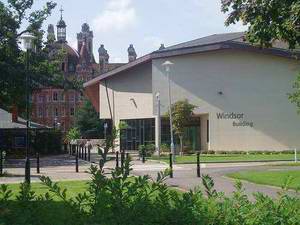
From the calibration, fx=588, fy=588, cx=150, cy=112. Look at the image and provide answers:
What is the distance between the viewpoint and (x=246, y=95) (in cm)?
5228

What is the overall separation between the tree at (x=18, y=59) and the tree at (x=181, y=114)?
11.0 m

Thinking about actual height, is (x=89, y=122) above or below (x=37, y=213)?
above

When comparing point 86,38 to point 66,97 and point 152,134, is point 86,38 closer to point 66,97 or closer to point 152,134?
point 66,97

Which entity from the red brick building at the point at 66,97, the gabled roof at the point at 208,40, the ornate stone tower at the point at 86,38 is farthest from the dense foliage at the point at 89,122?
the ornate stone tower at the point at 86,38

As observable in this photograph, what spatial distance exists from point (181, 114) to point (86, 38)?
9254cm

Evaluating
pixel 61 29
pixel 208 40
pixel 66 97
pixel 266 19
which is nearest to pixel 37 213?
pixel 266 19

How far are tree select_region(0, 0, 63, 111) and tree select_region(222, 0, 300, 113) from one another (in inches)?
1178

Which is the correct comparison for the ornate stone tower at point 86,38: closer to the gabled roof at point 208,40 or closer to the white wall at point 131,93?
the white wall at point 131,93

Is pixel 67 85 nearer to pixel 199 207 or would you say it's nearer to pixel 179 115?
pixel 179 115

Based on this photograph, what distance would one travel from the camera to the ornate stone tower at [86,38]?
5399 inches

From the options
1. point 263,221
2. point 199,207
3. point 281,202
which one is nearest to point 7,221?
point 199,207

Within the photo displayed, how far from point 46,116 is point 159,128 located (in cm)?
7389

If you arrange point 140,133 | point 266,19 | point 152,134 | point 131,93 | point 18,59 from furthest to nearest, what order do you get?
point 140,133
point 131,93
point 152,134
point 18,59
point 266,19

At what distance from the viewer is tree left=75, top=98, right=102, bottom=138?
307 ft
